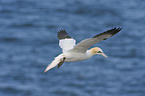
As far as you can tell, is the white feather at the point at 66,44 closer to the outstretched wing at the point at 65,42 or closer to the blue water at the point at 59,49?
the outstretched wing at the point at 65,42

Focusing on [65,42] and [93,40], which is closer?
[93,40]

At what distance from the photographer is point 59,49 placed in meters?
24.2

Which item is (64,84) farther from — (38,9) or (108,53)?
(38,9)

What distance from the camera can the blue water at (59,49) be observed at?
21547 millimetres

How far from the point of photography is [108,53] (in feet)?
78.4

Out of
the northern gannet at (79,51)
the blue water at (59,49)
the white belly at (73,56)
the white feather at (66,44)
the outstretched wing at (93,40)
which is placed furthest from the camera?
the blue water at (59,49)

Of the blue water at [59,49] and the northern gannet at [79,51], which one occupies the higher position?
the blue water at [59,49]

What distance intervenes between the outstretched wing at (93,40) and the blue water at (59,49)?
12.3m

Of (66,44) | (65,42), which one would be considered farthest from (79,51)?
(65,42)

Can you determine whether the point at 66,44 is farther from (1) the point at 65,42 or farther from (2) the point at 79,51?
(2) the point at 79,51

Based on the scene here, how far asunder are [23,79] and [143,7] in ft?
47.4

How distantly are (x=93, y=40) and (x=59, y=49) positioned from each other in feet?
52.3

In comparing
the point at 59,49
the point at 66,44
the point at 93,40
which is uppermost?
the point at 59,49

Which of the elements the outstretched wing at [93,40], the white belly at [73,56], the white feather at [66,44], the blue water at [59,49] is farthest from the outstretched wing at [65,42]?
the blue water at [59,49]
